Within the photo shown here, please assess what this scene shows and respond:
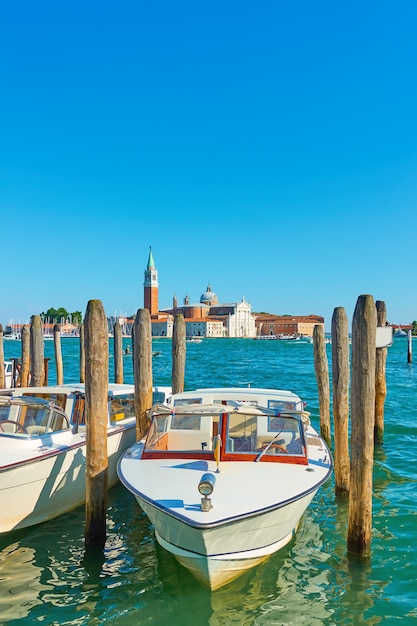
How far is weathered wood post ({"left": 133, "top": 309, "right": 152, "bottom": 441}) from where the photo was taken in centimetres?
902

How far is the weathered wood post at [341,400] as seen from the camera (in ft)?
27.6

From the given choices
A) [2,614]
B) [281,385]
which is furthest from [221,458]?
[281,385]

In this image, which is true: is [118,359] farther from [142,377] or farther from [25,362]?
[142,377]

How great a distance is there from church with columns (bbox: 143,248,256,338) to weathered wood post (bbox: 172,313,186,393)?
12178 centimetres

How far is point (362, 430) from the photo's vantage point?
6.25 metres

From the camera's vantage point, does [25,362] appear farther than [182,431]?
Yes

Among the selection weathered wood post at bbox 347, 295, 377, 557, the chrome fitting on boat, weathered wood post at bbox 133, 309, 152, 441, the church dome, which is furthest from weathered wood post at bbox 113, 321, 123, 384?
the church dome

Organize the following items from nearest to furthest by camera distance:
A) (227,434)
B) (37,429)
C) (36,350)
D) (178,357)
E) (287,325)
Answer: (227,434)
(37,429)
(178,357)
(36,350)
(287,325)

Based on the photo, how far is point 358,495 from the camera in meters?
6.16

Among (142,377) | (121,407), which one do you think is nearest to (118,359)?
(121,407)

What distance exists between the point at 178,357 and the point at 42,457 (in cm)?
542

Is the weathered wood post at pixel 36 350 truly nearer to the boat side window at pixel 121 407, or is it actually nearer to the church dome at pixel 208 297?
the boat side window at pixel 121 407

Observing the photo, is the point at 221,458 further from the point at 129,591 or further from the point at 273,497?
the point at 129,591

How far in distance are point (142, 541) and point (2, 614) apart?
2.05 metres
